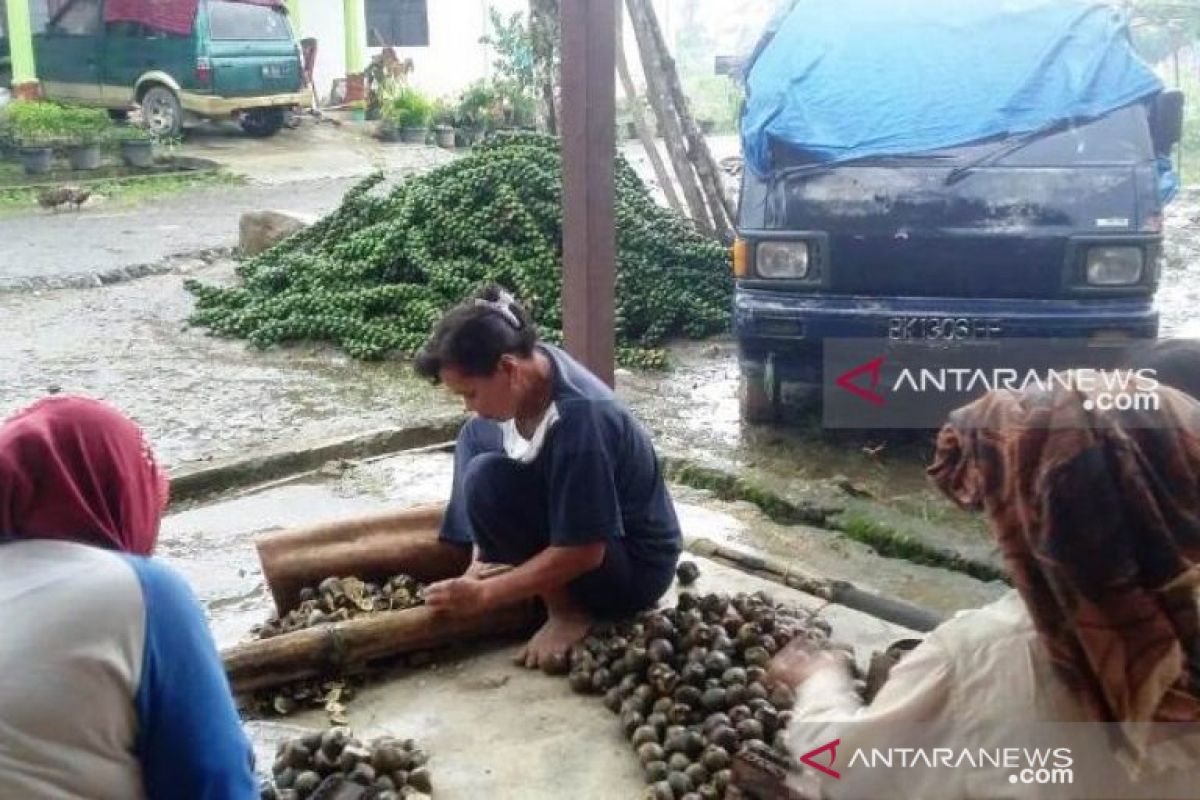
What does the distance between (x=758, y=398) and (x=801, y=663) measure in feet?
13.1

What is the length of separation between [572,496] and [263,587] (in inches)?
61.1

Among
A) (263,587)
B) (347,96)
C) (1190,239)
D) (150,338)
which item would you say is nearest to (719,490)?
(263,587)

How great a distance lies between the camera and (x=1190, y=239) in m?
11.3

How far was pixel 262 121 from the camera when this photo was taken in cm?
2088

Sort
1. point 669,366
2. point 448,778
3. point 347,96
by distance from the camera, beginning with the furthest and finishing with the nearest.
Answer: point 347,96
point 669,366
point 448,778

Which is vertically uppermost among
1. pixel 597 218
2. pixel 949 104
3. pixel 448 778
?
pixel 949 104

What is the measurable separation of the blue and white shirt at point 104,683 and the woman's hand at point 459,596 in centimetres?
158

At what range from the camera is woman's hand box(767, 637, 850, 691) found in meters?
2.28

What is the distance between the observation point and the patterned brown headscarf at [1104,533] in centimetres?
161

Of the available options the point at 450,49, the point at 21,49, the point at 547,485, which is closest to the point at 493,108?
the point at 21,49

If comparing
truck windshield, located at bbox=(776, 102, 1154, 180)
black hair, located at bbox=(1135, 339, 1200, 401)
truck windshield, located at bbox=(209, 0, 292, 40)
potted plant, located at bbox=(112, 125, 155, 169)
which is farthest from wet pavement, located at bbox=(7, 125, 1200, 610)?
truck windshield, located at bbox=(209, 0, 292, 40)

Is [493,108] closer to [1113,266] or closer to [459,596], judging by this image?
[1113,266]

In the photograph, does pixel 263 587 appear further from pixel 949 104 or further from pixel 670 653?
pixel 949 104

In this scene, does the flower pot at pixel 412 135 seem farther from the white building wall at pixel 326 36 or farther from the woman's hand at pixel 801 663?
the woman's hand at pixel 801 663
